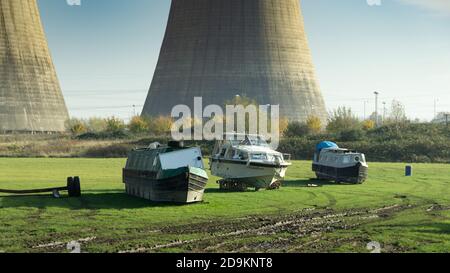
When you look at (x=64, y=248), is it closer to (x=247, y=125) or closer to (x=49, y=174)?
(x=49, y=174)

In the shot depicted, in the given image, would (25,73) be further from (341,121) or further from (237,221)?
(237,221)

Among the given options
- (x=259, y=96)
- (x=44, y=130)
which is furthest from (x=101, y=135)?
(x=259, y=96)

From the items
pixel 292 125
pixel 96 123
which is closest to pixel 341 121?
pixel 292 125

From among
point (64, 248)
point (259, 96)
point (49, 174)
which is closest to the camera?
point (64, 248)

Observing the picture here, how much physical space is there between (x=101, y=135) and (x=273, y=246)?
5323 cm

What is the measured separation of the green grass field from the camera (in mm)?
14695

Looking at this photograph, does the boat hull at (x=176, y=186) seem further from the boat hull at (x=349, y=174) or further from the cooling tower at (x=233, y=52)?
the cooling tower at (x=233, y=52)

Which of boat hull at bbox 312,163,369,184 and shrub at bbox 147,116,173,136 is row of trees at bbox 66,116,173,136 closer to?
shrub at bbox 147,116,173,136

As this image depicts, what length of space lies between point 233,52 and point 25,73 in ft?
54.9

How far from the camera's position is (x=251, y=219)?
18.7 meters

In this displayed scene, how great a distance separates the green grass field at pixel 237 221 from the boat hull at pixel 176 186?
1.26 feet

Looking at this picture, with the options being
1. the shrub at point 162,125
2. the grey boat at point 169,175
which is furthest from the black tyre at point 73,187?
the shrub at point 162,125

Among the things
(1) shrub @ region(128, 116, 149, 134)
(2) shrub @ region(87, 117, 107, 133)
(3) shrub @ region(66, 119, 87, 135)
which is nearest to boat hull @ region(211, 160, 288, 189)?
(1) shrub @ region(128, 116, 149, 134)

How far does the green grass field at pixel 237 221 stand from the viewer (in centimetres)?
1470
